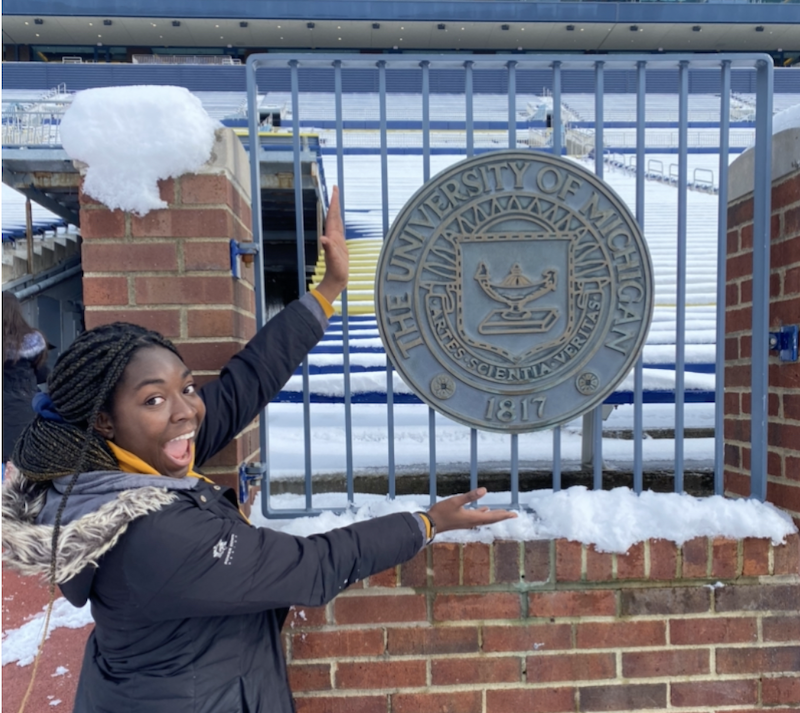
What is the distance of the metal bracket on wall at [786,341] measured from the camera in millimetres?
2004

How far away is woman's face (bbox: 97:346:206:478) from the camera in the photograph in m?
1.32

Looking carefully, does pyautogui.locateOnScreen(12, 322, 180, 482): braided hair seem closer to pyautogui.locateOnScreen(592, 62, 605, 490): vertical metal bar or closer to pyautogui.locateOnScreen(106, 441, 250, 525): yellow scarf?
pyautogui.locateOnScreen(106, 441, 250, 525): yellow scarf

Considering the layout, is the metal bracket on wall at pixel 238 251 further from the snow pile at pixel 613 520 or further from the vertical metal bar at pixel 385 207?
the snow pile at pixel 613 520

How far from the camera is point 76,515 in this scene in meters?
1.22

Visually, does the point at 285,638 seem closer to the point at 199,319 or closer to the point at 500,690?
the point at 500,690

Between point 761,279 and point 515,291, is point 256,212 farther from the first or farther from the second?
point 761,279

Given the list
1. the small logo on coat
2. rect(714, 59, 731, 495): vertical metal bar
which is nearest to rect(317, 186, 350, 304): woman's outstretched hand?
the small logo on coat

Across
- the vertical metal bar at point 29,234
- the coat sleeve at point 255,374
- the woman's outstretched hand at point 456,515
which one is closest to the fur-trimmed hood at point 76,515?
the coat sleeve at point 255,374

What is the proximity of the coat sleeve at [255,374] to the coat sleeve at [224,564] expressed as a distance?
1.50ft

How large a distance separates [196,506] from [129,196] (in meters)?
1.05

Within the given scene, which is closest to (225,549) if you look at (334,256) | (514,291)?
(334,256)

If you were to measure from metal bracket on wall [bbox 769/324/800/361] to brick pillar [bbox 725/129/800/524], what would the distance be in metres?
0.03

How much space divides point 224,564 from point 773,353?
1914 millimetres

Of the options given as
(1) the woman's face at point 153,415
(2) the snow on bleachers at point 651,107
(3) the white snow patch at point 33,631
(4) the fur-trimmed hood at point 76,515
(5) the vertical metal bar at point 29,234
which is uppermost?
(2) the snow on bleachers at point 651,107
